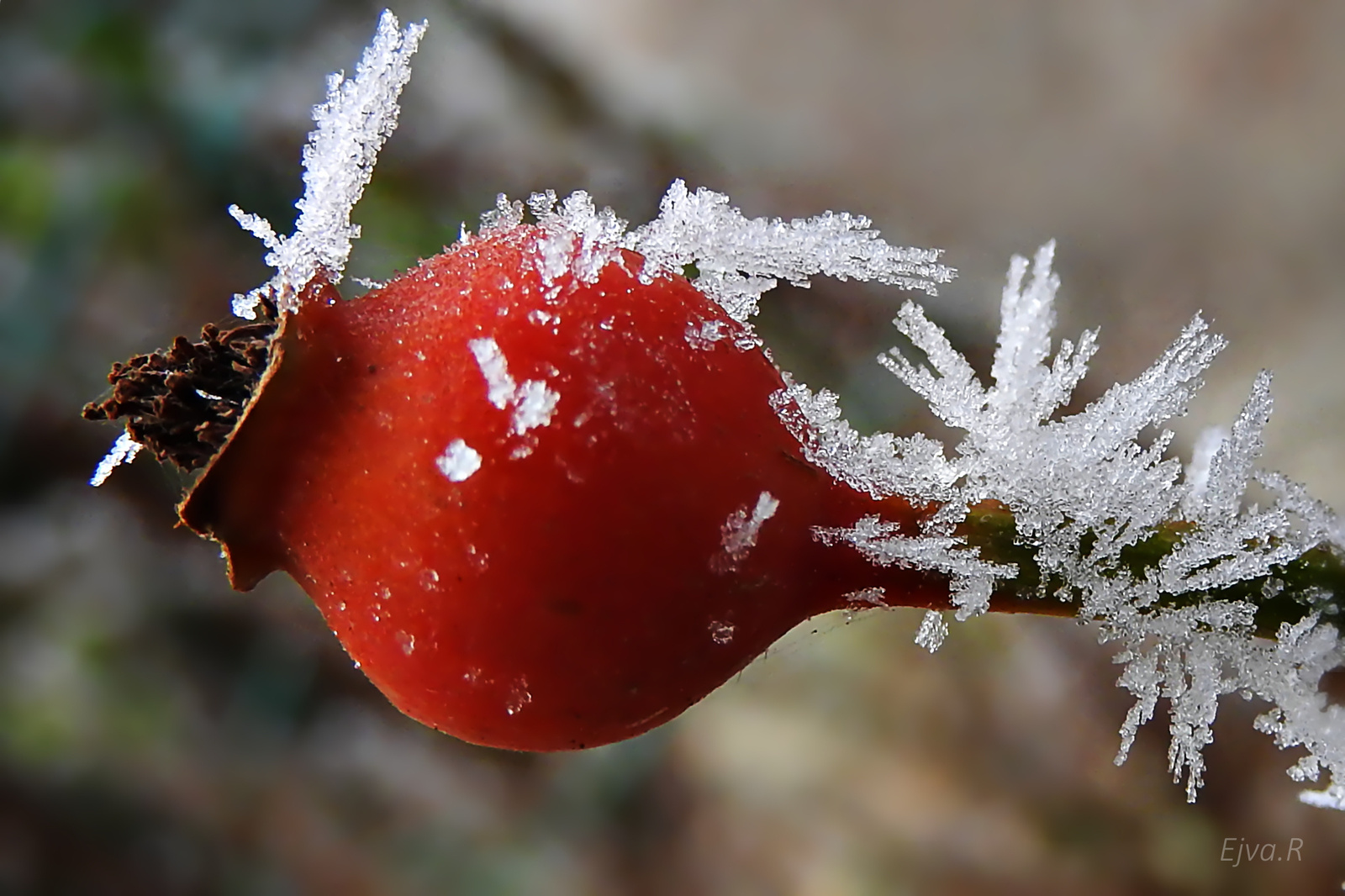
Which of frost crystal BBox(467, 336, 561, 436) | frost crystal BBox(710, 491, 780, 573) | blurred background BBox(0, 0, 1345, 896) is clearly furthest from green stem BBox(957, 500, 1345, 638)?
blurred background BBox(0, 0, 1345, 896)

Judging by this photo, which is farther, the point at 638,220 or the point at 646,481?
the point at 638,220

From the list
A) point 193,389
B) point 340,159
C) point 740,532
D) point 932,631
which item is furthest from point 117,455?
point 932,631

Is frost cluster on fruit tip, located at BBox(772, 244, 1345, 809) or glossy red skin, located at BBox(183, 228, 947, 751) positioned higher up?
frost cluster on fruit tip, located at BBox(772, 244, 1345, 809)

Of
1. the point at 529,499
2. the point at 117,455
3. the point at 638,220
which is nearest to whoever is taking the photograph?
the point at 529,499

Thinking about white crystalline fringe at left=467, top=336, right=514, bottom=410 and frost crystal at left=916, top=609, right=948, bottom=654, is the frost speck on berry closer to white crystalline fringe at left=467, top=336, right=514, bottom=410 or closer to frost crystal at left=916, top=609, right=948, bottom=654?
white crystalline fringe at left=467, top=336, right=514, bottom=410

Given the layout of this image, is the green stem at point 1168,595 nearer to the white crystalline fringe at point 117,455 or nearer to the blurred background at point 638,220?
the white crystalline fringe at point 117,455

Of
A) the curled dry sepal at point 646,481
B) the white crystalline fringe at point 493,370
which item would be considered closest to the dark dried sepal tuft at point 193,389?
the curled dry sepal at point 646,481

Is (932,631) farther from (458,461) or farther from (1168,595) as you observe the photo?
(458,461)

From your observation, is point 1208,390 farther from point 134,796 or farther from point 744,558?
point 134,796
